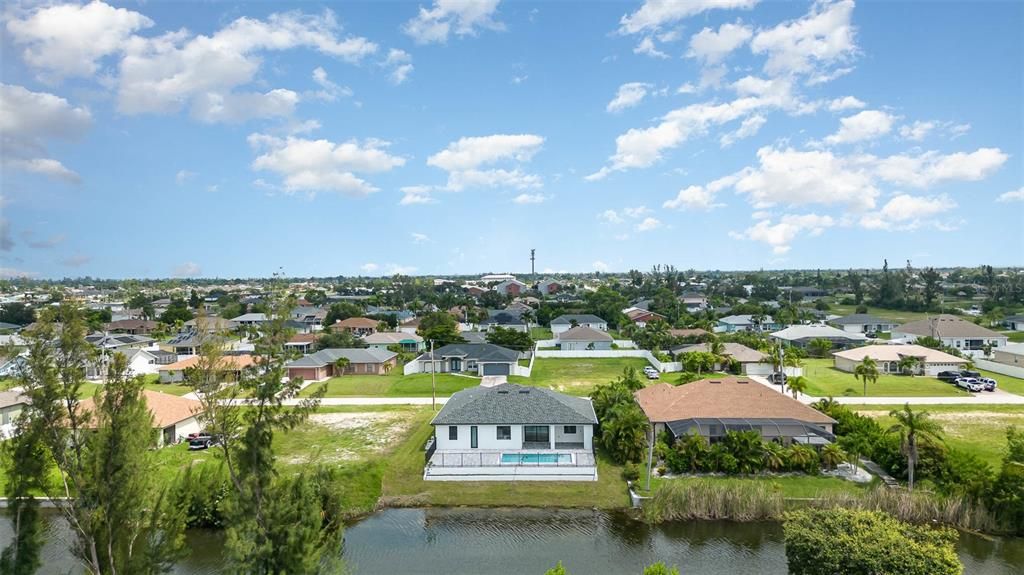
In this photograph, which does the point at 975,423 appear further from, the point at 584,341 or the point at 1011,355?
the point at 584,341

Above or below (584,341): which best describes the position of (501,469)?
below

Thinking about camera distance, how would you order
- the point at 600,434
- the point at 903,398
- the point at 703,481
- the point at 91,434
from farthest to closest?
the point at 903,398 → the point at 600,434 → the point at 703,481 → the point at 91,434

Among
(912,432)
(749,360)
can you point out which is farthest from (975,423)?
(749,360)

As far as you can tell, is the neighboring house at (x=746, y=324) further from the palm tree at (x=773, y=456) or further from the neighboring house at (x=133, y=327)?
the neighboring house at (x=133, y=327)

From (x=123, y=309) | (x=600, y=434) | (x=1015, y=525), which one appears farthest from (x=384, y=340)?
(x=123, y=309)

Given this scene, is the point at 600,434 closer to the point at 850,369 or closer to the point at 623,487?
the point at 623,487

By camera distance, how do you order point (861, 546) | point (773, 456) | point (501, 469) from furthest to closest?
point (501, 469) < point (773, 456) < point (861, 546)
